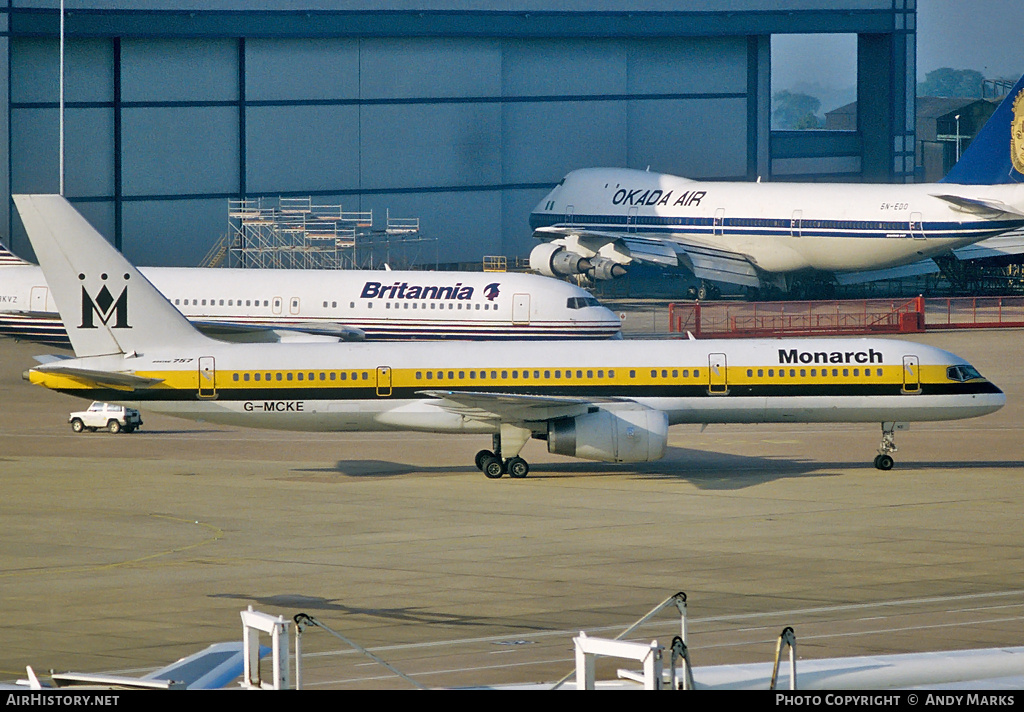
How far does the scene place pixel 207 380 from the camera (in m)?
41.8

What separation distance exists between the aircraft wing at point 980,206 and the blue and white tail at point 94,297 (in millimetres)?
53666

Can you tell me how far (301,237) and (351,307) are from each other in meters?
Result: 34.4

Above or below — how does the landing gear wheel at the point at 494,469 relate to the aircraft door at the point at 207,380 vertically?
below

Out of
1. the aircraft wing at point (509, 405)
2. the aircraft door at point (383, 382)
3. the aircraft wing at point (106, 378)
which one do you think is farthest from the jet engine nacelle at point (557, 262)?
the aircraft wing at point (106, 378)

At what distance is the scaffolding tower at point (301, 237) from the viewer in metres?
89.8

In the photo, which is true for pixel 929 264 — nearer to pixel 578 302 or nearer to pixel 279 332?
pixel 578 302

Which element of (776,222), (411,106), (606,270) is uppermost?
(411,106)

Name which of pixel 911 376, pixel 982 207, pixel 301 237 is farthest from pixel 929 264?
pixel 911 376

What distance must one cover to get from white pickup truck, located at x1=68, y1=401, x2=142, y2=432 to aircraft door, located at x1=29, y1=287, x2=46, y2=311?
28.8 ft

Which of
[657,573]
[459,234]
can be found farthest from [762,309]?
[657,573]

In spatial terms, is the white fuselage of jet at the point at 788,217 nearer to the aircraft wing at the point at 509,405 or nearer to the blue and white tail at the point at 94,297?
the aircraft wing at the point at 509,405

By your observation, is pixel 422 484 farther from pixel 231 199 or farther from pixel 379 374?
pixel 231 199

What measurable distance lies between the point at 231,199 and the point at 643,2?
32761 mm

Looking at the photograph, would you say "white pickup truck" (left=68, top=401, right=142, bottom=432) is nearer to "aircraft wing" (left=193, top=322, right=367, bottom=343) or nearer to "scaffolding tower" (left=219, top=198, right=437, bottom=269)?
"aircraft wing" (left=193, top=322, right=367, bottom=343)
